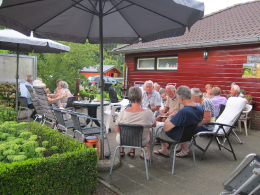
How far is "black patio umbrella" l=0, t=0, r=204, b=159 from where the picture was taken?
328 cm

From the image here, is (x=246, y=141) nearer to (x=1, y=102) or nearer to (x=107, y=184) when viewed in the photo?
(x=107, y=184)

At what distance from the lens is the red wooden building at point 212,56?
7129 millimetres

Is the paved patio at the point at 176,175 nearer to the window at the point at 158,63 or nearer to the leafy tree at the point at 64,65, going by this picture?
the window at the point at 158,63

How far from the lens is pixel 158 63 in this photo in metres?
10.4

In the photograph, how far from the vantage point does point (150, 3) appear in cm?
324

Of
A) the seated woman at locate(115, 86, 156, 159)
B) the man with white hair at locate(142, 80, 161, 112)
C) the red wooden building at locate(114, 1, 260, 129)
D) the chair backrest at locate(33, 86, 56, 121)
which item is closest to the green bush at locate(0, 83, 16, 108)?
the chair backrest at locate(33, 86, 56, 121)

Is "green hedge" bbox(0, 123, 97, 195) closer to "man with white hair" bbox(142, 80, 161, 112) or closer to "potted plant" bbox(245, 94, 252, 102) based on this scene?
"man with white hair" bbox(142, 80, 161, 112)

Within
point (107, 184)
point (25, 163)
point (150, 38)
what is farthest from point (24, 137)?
point (150, 38)

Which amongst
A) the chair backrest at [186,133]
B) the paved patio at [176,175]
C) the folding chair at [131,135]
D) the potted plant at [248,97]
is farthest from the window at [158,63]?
the folding chair at [131,135]

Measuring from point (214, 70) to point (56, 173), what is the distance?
24.3 ft

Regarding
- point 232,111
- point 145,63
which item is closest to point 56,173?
point 232,111

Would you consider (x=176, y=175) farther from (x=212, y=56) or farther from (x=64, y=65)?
(x=64, y=65)

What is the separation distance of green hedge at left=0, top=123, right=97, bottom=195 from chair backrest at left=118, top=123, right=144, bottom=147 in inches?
28.4

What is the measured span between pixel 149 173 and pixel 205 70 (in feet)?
20.4
